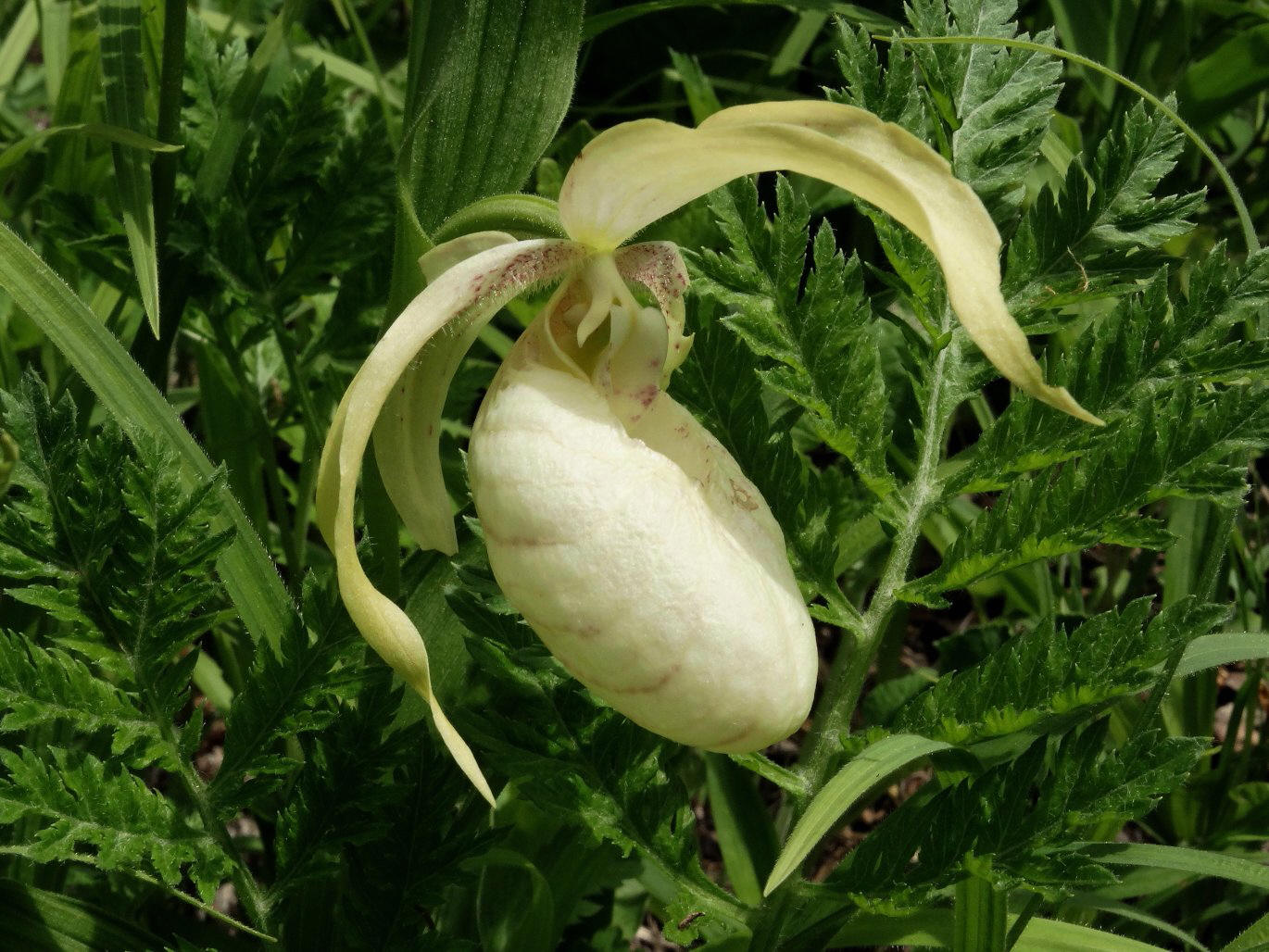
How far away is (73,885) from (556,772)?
0.74 m

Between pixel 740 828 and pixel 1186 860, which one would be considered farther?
pixel 740 828

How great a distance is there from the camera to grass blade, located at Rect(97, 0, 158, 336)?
120cm

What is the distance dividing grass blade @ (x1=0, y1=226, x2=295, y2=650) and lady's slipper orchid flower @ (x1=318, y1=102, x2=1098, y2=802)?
0.57ft

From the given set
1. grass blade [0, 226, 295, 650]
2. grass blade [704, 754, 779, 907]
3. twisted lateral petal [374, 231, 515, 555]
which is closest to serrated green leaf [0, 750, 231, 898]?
grass blade [0, 226, 295, 650]

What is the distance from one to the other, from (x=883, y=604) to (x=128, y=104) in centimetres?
86

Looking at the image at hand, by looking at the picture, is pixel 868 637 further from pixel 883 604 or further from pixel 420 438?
pixel 420 438

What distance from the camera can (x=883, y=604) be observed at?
42.0 inches

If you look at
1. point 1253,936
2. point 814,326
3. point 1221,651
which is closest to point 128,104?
point 814,326

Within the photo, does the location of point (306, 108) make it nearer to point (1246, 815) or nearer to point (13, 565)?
point (13, 565)

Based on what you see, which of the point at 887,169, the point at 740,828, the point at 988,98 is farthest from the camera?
the point at 740,828

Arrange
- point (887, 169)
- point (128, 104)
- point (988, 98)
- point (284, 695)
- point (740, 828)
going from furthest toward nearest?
point (740, 828)
point (128, 104)
point (988, 98)
point (284, 695)
point (887, 169)

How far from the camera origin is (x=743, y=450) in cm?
110

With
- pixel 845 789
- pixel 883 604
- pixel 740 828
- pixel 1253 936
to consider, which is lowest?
pixel 740 828

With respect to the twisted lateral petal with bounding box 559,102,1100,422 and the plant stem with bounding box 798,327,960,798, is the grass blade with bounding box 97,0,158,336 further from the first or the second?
the plant stem with bounding box 798,327,960,798
